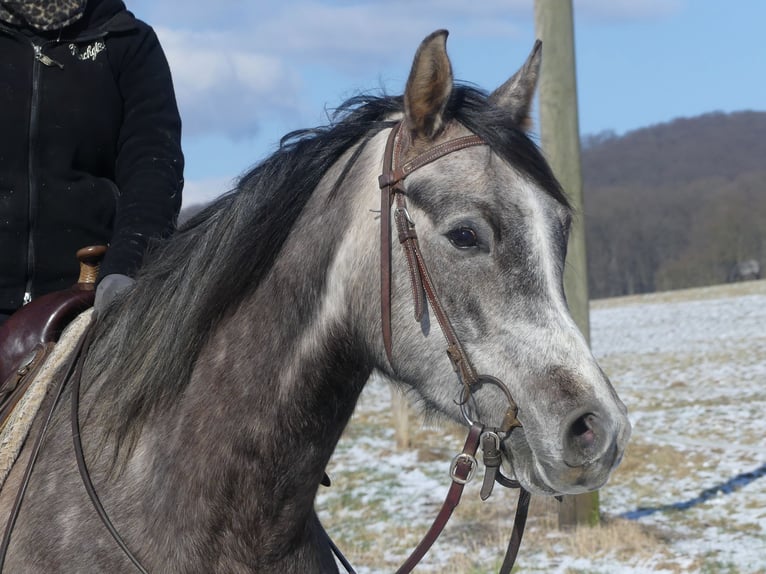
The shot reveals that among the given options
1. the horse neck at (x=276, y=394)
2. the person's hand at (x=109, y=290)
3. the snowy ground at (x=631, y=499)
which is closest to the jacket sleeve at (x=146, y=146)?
the person's hand at (x=109, y=290)

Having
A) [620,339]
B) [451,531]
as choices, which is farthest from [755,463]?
[620,339]

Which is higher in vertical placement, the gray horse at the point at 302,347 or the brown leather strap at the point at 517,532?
the gray horse at the point at 302,347

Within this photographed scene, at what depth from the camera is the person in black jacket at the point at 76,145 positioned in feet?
9.85

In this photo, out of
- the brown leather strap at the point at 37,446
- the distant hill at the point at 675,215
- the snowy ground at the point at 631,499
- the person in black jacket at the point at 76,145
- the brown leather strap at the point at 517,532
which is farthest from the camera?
the distant hill at the point at 675,215

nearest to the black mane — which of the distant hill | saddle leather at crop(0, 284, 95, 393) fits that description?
saddle leather at crop(0, 284, 95, 393)

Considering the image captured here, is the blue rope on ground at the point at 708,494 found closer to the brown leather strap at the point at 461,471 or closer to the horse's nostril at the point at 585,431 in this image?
the brown leather strap at the point at 461,471

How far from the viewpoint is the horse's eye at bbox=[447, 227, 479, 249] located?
7.39ft

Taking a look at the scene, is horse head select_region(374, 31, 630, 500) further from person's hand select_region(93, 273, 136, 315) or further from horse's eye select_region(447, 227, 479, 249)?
person's hand select_region(93, 273, 136, 315)

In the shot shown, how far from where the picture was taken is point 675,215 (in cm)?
8562

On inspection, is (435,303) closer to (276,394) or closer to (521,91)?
(276,394)

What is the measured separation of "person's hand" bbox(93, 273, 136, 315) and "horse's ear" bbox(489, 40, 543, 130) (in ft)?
3.99

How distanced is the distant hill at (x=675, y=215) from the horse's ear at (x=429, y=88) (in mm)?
18035

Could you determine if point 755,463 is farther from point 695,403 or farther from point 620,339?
point 620,339

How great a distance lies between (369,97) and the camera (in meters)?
2.69
